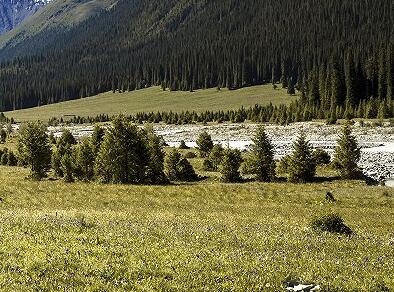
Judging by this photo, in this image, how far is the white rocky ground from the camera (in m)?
56.6

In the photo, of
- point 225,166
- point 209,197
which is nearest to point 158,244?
point 209,197

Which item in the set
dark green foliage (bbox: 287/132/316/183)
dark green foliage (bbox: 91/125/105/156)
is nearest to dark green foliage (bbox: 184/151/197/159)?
dark green foliage (bbox: 91/125/105/156)

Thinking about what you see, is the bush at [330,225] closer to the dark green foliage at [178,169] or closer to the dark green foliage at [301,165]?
the dark green foliage at [301,165]

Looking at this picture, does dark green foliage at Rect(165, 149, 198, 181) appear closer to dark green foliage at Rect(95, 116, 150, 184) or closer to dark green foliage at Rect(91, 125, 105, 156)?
dark green foliage at Rect(95, 116, 150, 184)

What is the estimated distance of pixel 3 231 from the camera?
55.1 ft

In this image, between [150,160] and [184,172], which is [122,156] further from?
[184,172]

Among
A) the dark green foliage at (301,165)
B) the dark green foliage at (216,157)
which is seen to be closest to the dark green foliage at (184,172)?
the dark green foliage at (216,157)

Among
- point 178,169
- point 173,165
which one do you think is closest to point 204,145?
point 173,165

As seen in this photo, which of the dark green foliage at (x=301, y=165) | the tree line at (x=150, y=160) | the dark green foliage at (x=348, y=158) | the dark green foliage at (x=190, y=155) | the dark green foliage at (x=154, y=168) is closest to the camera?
the dark green foliage at (x=348, y=158)

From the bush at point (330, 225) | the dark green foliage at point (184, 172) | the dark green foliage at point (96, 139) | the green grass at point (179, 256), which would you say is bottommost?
the dark green foliage at point (184, 172)

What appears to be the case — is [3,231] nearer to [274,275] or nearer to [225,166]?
[274,275]

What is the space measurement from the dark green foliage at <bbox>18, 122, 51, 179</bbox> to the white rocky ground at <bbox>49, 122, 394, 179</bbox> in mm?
31527

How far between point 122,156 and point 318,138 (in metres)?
48.5

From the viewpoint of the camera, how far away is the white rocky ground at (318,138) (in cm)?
5658
